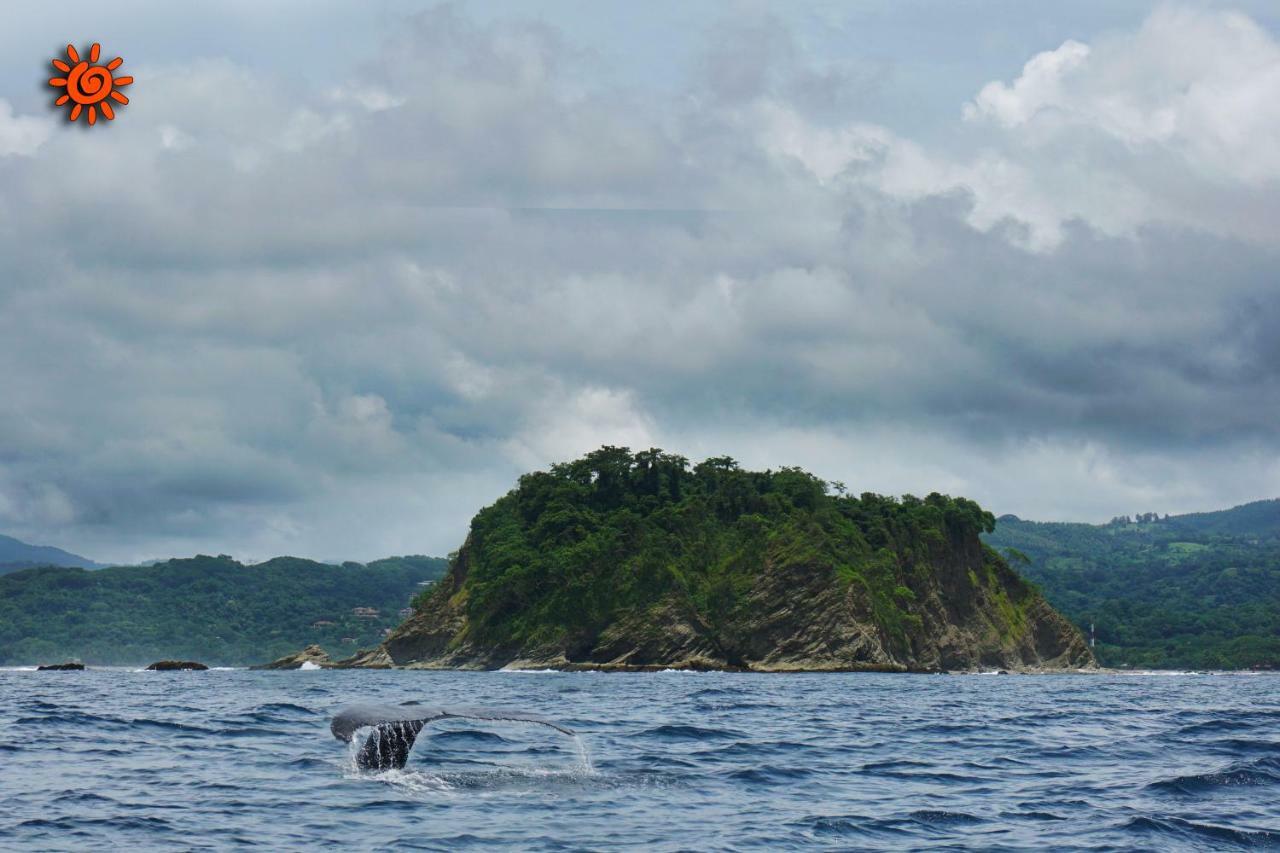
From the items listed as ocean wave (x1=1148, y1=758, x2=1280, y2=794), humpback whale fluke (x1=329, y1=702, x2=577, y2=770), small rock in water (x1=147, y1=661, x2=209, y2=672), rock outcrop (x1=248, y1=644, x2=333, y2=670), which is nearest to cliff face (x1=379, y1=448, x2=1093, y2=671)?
rock outcrop (x1=248, y1=644, x2=333, y2=670)

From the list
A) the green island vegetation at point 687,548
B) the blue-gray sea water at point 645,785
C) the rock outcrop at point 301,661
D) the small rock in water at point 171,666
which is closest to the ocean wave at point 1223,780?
the blue-gray sea water at point 645,785

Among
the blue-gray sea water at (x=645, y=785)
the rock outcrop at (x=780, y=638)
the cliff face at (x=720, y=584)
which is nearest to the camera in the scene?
the blue-gray sea water at (x=645, y=785)

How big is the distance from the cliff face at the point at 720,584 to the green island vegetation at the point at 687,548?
286 millimetres

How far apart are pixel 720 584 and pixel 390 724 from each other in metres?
140

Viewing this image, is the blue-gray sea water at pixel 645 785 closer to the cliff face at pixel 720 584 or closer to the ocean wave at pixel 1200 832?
the ocean wave at pixel 1200 832

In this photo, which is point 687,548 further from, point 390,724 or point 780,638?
point 390,724

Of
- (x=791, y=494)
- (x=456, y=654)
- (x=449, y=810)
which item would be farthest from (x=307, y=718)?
(x=791, y=494)

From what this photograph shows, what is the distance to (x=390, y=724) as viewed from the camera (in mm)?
22781

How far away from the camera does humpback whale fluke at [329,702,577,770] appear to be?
21766 mm

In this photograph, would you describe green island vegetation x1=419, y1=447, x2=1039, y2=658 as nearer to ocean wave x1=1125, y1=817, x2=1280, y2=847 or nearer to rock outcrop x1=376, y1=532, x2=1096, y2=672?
rock outcrop x1=376, y1=532, x2=1096, y2=672

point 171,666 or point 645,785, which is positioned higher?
point 171,666

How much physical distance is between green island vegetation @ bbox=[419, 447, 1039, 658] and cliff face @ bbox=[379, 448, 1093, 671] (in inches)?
11.3

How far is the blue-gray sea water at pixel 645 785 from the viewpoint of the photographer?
685 inches

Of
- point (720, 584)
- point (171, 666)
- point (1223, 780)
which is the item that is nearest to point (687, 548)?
point (720, 584)
